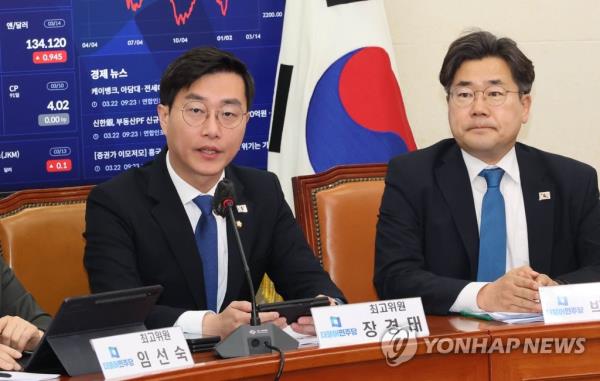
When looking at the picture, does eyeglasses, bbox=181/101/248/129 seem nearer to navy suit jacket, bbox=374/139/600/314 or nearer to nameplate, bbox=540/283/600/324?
navy suit jacket, bbox=374/139/600/314

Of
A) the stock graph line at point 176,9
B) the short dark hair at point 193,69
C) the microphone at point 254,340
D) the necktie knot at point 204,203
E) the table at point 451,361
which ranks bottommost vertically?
the table at point 451,361

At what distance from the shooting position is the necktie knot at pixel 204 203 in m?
2.69

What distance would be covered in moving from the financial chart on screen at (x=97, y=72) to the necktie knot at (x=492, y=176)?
1210mm

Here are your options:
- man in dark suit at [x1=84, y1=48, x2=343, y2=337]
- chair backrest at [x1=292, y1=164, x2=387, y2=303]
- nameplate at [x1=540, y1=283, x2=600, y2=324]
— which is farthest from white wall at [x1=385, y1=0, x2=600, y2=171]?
nameplate at [x1=540, y1=283, x2=600, y2=324]

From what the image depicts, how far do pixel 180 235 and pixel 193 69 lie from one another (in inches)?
18.3

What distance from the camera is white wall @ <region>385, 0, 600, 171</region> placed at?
13.6 ft

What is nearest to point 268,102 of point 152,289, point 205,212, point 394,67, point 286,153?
point 286,153

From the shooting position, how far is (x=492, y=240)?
2758 millimetres

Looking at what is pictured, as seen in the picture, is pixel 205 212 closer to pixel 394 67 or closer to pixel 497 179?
pixel 497 179

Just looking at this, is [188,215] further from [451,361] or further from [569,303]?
[569,303]

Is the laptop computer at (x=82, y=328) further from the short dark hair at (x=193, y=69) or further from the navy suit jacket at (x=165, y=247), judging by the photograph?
the short dark hair at (x=193, y=69)

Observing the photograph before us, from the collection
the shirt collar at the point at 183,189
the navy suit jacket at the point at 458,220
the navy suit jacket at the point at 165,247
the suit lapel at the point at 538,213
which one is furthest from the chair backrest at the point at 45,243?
the suit lapel at the point at 538,213

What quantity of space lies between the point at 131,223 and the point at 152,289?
710 mm

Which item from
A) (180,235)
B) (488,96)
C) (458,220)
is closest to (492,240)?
(458,220)
